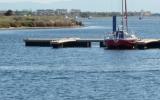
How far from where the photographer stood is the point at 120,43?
96125mm

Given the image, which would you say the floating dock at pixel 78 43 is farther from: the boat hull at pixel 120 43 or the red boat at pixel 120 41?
the red boat at pixel 120 41

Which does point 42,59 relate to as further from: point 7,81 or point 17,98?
point 17,98

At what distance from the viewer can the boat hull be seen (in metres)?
96.2

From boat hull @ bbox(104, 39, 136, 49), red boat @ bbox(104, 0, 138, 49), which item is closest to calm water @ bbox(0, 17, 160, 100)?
boat hull @ bbox(104, 39, 136, 49)

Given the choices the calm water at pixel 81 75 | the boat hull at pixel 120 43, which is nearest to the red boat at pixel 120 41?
the boat hull at pixel 120 43

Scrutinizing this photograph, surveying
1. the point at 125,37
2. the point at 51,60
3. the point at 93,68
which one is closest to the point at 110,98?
the point at 93,68

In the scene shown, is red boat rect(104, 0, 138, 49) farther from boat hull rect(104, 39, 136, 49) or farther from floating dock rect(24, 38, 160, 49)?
floating dock rect(24, 38, 160, 49)

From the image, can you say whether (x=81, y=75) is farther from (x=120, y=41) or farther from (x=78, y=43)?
(x=78, y=43)

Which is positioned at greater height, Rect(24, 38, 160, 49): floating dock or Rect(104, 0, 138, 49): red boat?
Rect(104, 0, 138, 49): red boat

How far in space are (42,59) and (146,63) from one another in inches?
527

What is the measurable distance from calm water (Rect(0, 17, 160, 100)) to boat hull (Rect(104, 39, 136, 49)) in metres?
1.26

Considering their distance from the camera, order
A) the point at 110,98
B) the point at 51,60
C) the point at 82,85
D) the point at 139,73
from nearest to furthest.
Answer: the point at 110,98 → the point at 82,85 → the point at 139,73 → the point at 51,60

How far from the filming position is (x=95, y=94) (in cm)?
5175

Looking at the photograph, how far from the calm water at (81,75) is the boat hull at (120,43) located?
1.26 meters
